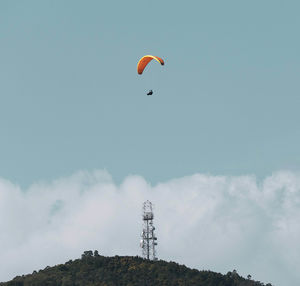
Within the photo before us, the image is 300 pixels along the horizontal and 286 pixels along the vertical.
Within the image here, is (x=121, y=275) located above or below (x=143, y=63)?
below

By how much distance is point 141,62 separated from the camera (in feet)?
410

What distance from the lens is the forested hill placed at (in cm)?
17575

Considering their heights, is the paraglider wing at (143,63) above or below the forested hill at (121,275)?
above

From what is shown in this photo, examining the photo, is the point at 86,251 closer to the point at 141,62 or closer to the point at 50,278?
the point at 50,278

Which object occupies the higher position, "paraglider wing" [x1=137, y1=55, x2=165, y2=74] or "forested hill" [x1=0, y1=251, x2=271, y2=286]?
"paraglider wing" [x1=137, y1=55, x2=165, y2=74]

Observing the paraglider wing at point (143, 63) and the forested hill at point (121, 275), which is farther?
the forested hill at point (121, 275)

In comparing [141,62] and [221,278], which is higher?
[141,62]

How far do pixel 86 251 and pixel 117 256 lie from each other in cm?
1169

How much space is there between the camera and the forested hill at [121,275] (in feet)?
577

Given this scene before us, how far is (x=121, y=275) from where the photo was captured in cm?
17912

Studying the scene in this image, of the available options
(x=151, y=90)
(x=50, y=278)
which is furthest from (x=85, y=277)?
(x=151, y=90)

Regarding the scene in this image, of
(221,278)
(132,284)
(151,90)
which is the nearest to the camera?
(151,90)

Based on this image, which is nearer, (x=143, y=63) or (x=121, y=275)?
(x=143, y=63)

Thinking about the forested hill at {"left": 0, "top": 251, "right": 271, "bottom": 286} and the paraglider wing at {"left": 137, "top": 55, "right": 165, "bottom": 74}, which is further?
the forested hill at {"left": 0, "top": 251, "right": 271, "bottom": 286}
